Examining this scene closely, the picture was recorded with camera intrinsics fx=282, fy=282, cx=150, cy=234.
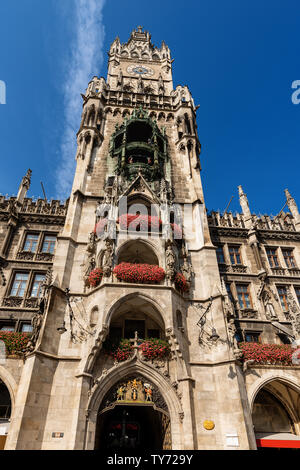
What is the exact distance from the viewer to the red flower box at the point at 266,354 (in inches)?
634

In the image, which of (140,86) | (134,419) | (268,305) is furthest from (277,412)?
(140,86)

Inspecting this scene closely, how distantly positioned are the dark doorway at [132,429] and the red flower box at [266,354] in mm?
5809

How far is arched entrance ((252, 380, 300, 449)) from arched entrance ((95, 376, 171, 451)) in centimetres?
568

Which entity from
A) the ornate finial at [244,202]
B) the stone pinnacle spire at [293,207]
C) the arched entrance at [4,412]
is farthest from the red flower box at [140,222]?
the stone pinnacle spire at [293,207]

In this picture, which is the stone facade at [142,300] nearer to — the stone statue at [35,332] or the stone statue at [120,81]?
the stone statue at [35,332]

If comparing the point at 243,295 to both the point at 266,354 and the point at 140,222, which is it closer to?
the point at 266,354

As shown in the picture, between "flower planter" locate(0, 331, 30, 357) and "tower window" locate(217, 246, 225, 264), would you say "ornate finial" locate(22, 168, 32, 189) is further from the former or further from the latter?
"tower window" locate(217, 246, 225, 264)

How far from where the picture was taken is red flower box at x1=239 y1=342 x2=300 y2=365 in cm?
1609

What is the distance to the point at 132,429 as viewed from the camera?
17.8 m

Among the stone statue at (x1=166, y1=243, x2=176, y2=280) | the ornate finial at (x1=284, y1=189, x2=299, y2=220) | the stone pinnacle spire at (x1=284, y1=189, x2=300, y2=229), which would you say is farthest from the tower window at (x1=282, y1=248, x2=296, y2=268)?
the stone statue at (x1=166, y1=243, x2=176, y2=280)

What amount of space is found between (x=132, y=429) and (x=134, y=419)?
0.58 m

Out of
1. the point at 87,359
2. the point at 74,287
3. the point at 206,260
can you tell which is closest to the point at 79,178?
the point at 74,287
